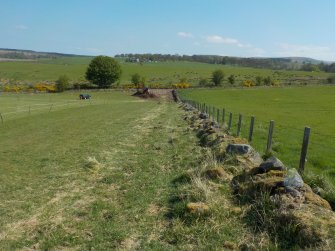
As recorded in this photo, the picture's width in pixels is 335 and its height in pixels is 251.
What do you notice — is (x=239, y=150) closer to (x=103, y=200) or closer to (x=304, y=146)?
(x=304, y=146)

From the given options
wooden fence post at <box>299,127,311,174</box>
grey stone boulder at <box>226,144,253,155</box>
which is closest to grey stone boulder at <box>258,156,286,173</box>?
wooden fence post at <box>299,127,311,174</box>

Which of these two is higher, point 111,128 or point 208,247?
point 208,247

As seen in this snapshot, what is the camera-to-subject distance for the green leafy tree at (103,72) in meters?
112

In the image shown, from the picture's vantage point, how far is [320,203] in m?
7.96

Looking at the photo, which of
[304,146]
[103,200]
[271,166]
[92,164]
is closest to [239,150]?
[304,146]

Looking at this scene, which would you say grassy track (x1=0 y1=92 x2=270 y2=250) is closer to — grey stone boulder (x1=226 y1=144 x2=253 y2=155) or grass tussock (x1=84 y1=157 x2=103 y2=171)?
grass tussock (x1=84 y1=157 x2=103 y2=171)

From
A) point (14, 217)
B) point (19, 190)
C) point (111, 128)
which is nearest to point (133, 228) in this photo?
point (14, 217)

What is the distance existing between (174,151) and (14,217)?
8445mm

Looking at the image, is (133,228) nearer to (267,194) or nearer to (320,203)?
(267,194)

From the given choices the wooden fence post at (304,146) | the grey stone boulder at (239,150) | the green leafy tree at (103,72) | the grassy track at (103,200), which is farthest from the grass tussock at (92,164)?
the green leafy tree at (103,72)

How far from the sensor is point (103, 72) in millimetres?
112375

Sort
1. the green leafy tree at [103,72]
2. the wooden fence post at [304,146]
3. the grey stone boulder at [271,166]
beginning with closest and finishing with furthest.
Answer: the grey stone boulder at [271,166] < the wooden fence post at [304,146] < the green leafy tree at [103,72]

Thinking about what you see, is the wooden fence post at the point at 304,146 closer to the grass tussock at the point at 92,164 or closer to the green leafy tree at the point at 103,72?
the grass tussock at the point at 92,164

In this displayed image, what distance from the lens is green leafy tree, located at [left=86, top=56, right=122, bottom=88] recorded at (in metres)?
112
